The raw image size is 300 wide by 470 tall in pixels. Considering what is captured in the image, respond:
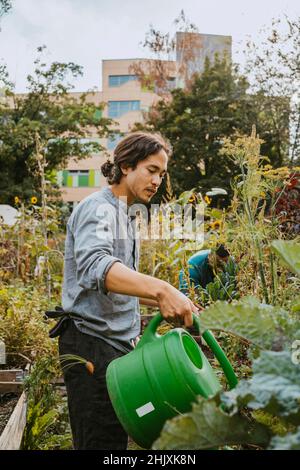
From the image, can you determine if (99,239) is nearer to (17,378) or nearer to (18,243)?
(17,378)

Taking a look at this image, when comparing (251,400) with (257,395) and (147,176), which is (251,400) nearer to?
(257,395)

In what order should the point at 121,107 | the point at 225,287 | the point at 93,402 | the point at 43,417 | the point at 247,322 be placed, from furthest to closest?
the point at 121,107
the point at 225,287
the point at 43,417
the point at 93,402
the point at 247,322

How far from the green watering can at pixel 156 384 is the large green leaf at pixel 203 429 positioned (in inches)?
8.6

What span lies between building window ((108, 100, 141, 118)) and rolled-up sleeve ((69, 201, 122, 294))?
37.3 metres

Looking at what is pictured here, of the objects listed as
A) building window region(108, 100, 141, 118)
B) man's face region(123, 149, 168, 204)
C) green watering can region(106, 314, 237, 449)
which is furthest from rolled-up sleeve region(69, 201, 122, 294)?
building window region(108, 100, 141, 118)

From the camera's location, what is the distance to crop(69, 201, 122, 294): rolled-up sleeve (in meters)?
1.45

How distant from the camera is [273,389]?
92 cm

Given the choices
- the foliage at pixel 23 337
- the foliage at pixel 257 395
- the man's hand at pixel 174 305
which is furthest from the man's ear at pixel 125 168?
the foliage at pixel 23 337

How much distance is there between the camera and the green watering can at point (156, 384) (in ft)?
3.90

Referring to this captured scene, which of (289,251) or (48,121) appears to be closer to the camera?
(289,251)

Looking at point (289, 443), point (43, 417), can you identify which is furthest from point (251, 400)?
point (43, 417)

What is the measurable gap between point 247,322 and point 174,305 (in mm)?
245

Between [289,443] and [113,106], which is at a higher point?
[113,106]
